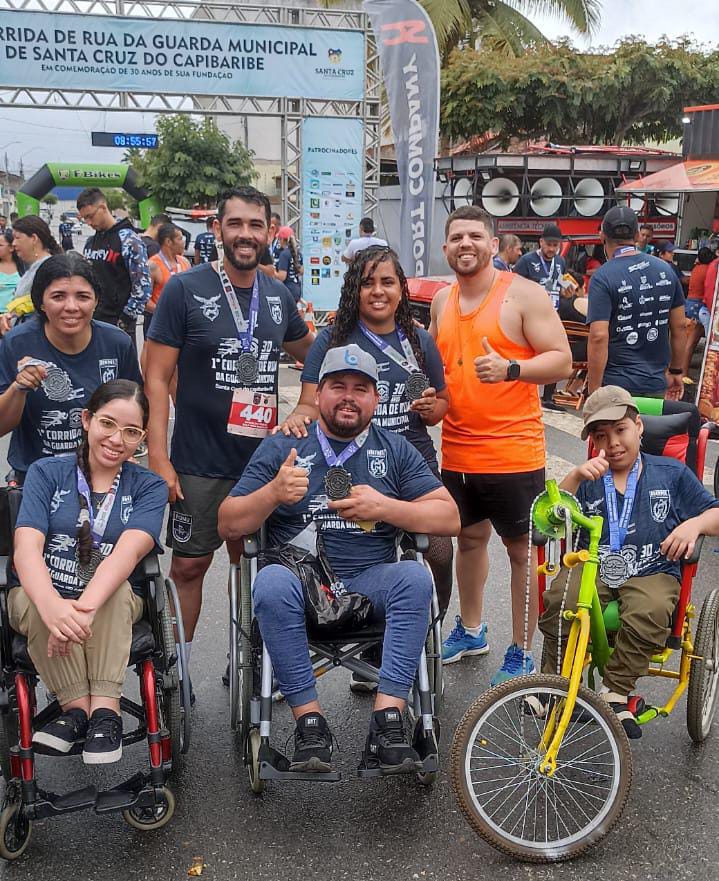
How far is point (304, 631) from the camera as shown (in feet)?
9.33

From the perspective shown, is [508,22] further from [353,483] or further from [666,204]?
[353,483]

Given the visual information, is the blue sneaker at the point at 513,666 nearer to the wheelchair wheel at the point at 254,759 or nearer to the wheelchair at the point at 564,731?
Answer: the wheelchair at the point at 564,731

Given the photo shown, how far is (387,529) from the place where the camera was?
3.21 meters

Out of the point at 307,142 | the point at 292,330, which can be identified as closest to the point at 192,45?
the point at 307,142

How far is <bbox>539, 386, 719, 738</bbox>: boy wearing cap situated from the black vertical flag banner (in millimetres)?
8805

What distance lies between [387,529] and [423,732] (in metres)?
0.74

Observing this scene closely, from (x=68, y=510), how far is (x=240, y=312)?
1008mm

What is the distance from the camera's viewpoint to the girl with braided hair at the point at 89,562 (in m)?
2.63

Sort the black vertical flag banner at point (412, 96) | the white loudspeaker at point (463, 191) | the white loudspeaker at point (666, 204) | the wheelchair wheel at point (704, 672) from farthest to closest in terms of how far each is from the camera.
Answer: the white loudspeaker at point (666, 204) → the white loudspeaker at point (463, 191) → the black vertical flag banner at point (412, 96) → the wheelchair wheel at point (704, 672)

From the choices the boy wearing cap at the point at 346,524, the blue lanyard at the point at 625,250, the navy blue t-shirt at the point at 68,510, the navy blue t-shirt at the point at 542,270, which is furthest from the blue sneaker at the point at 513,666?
the navy blue t-shirt at the point at 542,270

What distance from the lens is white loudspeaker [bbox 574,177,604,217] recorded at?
1770 cm

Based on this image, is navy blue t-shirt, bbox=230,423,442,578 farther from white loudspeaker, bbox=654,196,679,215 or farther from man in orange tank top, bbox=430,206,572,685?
white loudspeaker, bbox=654,196,679,215

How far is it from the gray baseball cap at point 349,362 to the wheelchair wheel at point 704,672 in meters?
1.44

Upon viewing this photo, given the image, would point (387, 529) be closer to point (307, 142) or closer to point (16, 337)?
point (16, 337)
